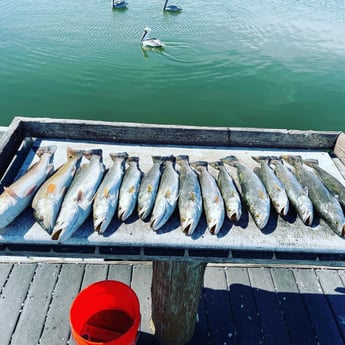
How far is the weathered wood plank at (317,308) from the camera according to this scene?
411cm

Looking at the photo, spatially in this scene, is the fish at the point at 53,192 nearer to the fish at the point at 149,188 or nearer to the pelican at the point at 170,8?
the fish at the point at 149,188

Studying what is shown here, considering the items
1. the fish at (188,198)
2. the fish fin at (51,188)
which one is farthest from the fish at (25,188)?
the fish at (188,198)

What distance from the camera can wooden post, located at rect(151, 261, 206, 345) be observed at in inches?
125

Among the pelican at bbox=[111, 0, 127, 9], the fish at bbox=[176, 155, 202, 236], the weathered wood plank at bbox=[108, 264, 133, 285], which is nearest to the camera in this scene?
the fish at bbox=[176, 155, 202, 236]

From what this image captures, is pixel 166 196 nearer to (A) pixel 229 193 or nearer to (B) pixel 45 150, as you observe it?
(A) pixel 229 193

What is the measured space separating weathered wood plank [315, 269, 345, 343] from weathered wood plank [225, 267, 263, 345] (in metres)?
1.03

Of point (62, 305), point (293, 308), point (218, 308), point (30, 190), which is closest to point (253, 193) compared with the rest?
point (30, 190)

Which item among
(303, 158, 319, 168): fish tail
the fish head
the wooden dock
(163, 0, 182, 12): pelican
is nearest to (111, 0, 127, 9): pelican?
(163, 0, 182, 12): pelican

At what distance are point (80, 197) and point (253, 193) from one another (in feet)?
4.85

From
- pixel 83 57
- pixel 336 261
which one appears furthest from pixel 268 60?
pixel 336 261

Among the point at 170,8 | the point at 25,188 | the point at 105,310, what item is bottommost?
the point at 170,8

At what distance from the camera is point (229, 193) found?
2.91 meters

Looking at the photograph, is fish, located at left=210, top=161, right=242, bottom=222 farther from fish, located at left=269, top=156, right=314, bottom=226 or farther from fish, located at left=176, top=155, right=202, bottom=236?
fish, located at left=269, top=156, right=314, bottom=226

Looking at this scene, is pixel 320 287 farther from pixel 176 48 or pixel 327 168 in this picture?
pixel 176 48
